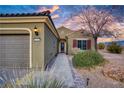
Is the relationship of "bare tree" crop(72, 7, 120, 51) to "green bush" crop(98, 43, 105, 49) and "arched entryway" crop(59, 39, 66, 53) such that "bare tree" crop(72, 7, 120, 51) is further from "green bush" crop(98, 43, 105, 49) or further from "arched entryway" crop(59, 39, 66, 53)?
"arched entryway" crop(59, 39, 66, 53)

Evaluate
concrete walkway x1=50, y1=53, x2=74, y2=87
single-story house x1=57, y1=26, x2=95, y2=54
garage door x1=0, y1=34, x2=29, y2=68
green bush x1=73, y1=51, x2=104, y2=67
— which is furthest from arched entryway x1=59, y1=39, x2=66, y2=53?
garage door x1=0, y1=34, x2=29, y2=68

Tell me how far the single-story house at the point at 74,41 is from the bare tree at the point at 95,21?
0.20m

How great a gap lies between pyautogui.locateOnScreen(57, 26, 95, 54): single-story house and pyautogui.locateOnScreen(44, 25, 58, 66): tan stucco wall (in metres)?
0.80

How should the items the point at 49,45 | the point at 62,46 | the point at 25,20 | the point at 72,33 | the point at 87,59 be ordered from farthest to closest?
the point at 49,45, the point at 25,20, the point at 62,46, the point at 72,33, the point at 87,59

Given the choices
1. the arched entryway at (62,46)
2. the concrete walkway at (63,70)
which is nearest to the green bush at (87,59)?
the concrete walkway at (63,70)

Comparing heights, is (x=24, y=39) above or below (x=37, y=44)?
above

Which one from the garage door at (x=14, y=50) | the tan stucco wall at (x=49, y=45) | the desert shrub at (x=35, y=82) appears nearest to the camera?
the desert shrub at (x=35, y=82)

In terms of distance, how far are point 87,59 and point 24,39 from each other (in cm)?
242

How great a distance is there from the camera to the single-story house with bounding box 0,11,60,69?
740 centimetres

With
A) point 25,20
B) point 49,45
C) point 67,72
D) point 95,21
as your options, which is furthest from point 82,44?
point 25,20

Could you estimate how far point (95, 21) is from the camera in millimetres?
7168

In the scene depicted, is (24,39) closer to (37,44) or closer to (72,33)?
(37,44)

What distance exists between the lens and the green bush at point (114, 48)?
7066 millimetres

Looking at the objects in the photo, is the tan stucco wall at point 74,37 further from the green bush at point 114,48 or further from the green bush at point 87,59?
the green bush at point 114,48
